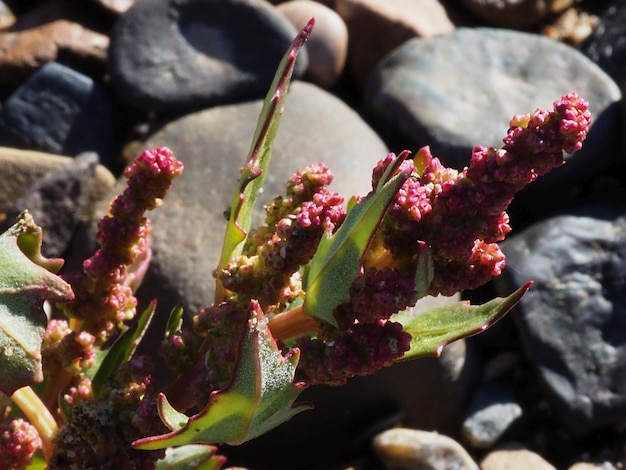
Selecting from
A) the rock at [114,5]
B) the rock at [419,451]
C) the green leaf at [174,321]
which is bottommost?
the rock at [419,451]

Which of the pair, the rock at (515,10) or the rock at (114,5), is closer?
the rock at (114,5)

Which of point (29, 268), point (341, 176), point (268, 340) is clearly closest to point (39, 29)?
point (341, 176)

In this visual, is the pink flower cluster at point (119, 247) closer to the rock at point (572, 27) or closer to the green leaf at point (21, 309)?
the green leaf at point (21, 309)

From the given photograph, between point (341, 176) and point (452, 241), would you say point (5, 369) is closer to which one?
point (452, 241)

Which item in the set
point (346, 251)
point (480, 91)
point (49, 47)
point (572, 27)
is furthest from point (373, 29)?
point (346, 251)

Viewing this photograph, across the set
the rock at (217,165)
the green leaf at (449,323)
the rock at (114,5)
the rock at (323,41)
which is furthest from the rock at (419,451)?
the rock at (114,5)

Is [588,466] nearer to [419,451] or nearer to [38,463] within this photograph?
[419,451]
